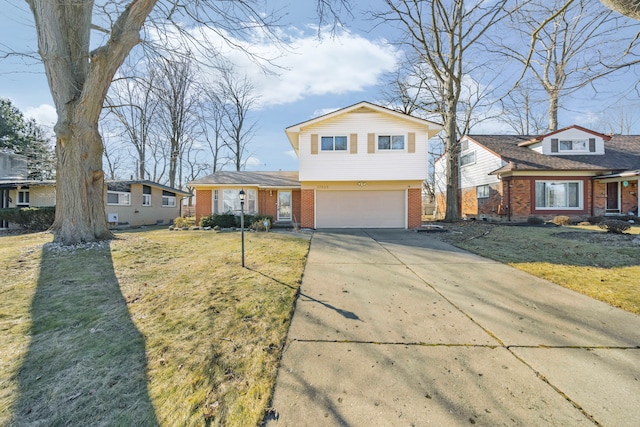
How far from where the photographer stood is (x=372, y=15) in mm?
10625

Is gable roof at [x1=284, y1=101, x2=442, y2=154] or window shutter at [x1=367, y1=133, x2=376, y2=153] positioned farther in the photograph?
window shutter at [x1=367, y1=133, x2=376, y2=153]

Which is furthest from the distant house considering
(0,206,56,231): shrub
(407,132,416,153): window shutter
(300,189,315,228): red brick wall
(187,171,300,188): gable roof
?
(407,132,416,153): window shutter

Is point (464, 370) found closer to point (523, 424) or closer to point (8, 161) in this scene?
point (523, 424)

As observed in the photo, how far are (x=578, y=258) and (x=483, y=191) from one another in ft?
41.3

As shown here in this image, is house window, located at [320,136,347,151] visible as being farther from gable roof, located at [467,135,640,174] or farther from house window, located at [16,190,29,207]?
house window, located at [16,190,29,207]

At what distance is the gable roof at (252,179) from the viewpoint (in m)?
15.4

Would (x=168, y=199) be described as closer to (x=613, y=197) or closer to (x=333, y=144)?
(x=333, y=144)

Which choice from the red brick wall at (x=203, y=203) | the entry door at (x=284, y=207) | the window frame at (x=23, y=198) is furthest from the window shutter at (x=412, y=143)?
the window frame at (x=23, y=198)

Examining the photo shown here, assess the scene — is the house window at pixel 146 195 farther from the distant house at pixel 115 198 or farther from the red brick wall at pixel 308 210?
the red brick wall at pixel 308 210

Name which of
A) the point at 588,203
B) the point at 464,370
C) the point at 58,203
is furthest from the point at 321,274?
the point at 588,203

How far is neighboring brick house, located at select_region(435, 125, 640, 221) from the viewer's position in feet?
49.7

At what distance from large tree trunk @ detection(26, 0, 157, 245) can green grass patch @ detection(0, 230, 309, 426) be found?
2330mm

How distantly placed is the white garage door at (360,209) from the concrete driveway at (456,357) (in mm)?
9261

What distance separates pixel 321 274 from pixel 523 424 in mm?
3761
